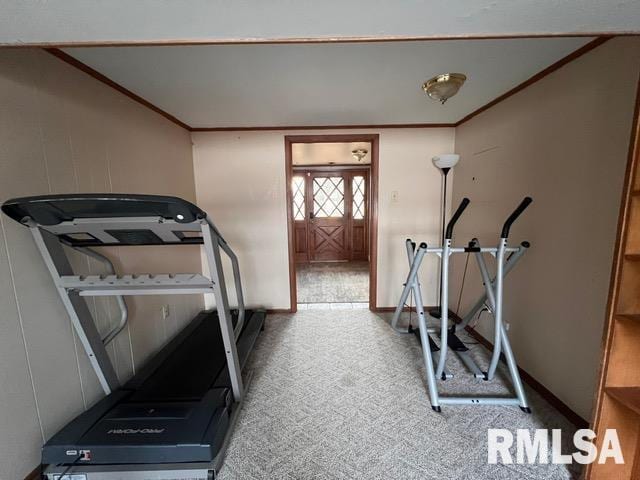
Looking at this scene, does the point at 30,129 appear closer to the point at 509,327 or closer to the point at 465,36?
the point at 465,36

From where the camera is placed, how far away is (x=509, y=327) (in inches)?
83.6

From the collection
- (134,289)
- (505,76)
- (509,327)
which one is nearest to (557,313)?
(509,327)

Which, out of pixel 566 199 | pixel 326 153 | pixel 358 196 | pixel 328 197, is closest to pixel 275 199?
pixel 326 153

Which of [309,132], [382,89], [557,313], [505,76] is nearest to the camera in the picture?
[557,313]

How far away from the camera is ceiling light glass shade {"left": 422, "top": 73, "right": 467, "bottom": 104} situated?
173 cm

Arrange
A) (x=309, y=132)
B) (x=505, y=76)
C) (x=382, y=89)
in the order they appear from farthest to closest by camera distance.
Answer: (x=309, y=132) < (x=382, y=89) < (x=505, y=76)

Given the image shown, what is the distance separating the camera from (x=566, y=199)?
5.33 feet

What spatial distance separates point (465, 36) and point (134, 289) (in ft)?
5.96

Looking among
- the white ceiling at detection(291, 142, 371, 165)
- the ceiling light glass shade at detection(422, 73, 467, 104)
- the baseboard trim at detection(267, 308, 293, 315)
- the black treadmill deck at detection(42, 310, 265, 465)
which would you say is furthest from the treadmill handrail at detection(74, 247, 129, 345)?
the white ceiling at detection(291, 142, 371, 165)

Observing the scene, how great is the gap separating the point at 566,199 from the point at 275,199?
101 inches

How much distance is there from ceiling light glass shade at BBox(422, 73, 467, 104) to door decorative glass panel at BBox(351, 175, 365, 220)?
414cm

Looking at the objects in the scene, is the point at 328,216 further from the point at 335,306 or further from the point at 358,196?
the point at 335,306

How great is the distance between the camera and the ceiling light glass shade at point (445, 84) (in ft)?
5.67

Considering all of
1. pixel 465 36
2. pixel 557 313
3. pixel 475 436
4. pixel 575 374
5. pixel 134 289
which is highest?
pixel 465 36
